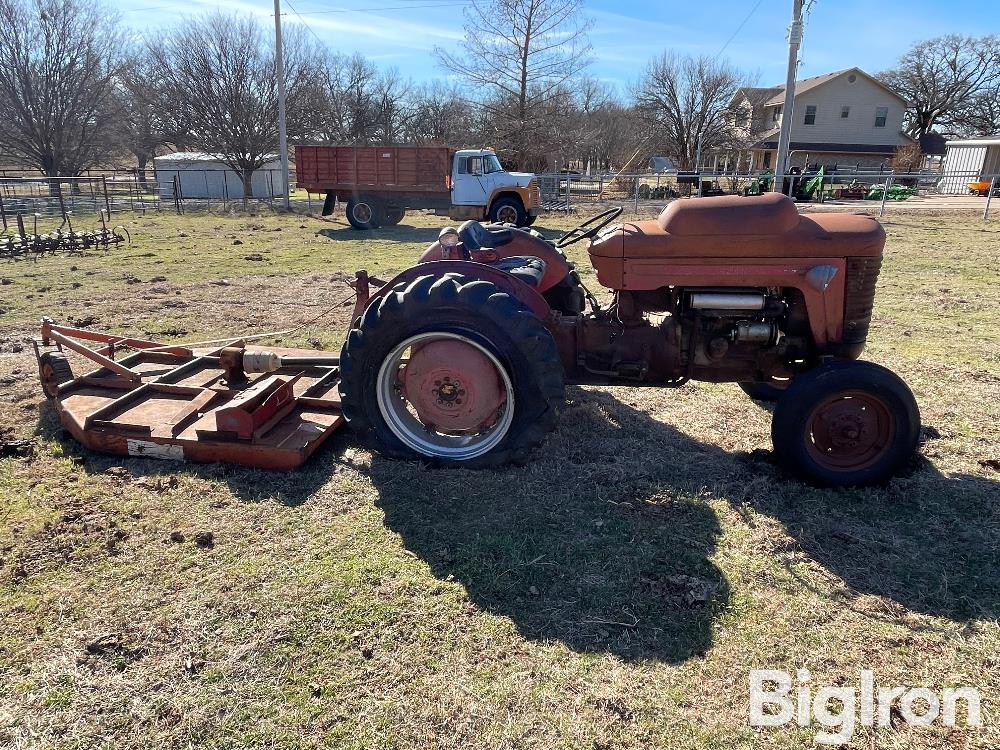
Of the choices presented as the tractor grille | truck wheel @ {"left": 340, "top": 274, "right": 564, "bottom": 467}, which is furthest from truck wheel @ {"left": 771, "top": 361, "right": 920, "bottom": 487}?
truck wheel @ {"left": 340, "top": 274, "right": 564, "bottom": 467}

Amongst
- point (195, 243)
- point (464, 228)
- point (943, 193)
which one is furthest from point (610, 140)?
point (464, 228)

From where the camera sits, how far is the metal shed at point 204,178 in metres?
31.2

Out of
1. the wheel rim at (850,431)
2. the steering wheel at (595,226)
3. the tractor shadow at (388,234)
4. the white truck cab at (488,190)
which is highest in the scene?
the white truck cab at (488,190)

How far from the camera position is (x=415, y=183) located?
17.9 meters

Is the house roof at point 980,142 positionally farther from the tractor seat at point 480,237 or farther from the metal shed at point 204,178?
the tractor seat at point 480,237

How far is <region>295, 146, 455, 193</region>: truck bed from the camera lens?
58.1 ft

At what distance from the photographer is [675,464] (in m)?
3.85

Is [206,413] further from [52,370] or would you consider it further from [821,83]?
[821,83]

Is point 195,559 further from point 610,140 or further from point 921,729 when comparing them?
point 610,140

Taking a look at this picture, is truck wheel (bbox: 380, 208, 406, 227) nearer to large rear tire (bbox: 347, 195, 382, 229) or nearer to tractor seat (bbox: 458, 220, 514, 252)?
large rear tire (bbox: 347, 195, 382, 229)

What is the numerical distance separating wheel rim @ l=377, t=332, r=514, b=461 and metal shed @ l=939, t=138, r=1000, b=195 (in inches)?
1585

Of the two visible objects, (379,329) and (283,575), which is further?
(379,329)

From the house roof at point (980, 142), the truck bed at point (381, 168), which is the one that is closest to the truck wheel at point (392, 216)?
the truck bed at point (381, 168)

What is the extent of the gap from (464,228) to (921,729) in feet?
11.0
